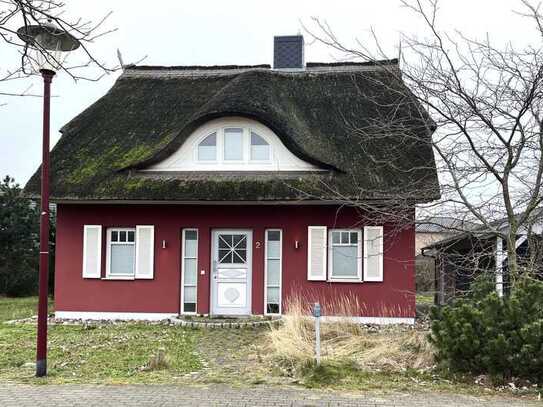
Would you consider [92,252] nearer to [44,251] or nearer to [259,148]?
[259,148]

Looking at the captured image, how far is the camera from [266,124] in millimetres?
13625

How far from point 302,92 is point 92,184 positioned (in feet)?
20.0

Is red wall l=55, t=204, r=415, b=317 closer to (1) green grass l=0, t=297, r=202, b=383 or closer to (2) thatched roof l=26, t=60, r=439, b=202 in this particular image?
(2) thatched roof l=26, t=60, r=439, b=202

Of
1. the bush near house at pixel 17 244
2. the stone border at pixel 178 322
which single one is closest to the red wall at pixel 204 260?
the stone border at pixel 178 322

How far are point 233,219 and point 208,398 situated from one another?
25.0 feet

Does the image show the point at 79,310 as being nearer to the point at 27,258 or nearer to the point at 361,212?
the point at 361,212

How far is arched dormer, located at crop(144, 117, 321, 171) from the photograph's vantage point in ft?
45.4

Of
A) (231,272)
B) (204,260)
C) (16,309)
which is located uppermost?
(204,260)

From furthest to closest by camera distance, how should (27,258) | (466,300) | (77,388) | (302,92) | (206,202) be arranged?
1. (27,258)
2. (302,92)
3. (206,202)
4. (466,300)
5. (77,388)

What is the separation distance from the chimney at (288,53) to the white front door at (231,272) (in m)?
6.58

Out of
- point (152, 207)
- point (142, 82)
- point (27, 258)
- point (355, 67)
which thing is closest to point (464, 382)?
point (152, 207)

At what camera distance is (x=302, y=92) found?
16375mm

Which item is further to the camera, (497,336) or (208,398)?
(497,336)

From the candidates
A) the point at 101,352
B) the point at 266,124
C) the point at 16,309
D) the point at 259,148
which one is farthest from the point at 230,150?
the point at 16,309
